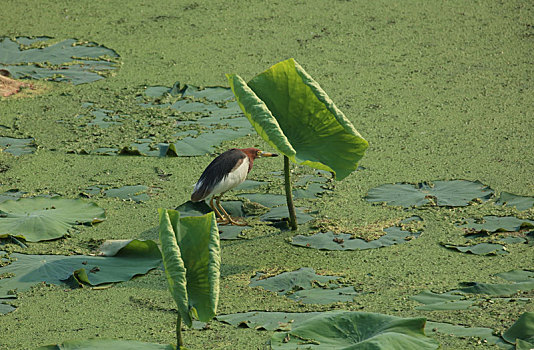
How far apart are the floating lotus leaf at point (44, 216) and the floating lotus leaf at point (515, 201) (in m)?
1.76

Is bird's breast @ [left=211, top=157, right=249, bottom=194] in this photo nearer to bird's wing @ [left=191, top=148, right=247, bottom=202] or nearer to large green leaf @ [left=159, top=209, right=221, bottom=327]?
bird's wing @ [left=191, top=148, right=247, bottom=202]

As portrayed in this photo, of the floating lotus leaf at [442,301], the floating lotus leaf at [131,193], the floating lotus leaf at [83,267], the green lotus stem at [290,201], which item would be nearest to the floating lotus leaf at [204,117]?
the floating lotus leaf at [131,193]

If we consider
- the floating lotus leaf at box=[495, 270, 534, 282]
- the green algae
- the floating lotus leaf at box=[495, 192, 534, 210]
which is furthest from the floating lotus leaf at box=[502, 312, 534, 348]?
the floating lotus leaf at box=[495, 192, 534, 210]

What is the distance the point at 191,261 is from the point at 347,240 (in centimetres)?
111

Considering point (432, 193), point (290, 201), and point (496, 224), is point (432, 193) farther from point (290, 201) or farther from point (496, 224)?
point (290, 201)

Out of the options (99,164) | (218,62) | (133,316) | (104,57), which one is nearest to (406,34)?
(218,62)

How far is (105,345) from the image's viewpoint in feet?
7.02

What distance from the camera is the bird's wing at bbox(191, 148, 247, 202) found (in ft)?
10.5

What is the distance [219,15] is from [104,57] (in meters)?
1.10

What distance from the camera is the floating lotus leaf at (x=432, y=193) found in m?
3.32

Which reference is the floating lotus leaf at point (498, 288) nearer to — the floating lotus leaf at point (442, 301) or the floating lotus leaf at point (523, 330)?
the floating lotus leaf at point (442, 301)

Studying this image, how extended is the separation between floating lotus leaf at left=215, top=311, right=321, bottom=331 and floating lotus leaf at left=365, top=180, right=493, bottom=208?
1057 millimetres

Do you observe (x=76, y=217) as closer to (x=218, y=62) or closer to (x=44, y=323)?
(x=44, y=323)

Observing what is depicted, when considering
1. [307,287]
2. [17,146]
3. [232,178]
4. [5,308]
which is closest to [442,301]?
[307,287]
